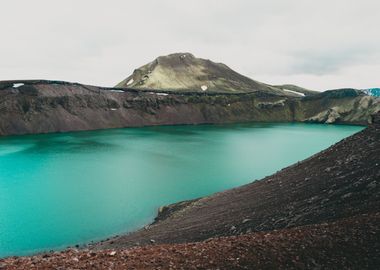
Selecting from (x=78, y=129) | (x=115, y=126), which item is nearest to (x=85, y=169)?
(x=78, y=129)

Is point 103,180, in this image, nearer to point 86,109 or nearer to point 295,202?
point 295,202

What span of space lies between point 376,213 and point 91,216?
30058mm

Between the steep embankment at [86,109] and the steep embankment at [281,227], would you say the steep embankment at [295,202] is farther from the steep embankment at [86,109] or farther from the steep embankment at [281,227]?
the steep embankment at [86,109]

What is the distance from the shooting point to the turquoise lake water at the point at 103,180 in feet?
120

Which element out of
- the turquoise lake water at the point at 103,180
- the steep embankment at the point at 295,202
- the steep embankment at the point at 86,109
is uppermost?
the steep embankment at the point at 86,109

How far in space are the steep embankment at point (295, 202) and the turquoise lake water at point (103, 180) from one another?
6.14 m

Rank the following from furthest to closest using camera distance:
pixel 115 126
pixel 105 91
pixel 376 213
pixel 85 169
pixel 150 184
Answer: pixel 105 91, pixel 115 126, pixel 85 169, pixel 150 184, pixel 376 213

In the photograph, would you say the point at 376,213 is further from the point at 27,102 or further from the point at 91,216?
the point at 27,102

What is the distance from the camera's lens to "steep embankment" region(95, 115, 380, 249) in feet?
70.9

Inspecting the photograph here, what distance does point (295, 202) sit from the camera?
26469 millimetres

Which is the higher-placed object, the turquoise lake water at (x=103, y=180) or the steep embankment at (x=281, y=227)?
the steep embankment at (x=281, y=227)

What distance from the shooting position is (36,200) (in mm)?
47000

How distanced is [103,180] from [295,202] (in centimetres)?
3863

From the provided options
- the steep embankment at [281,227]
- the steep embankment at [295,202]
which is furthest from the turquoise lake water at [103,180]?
the steep embankment at [281,227]
